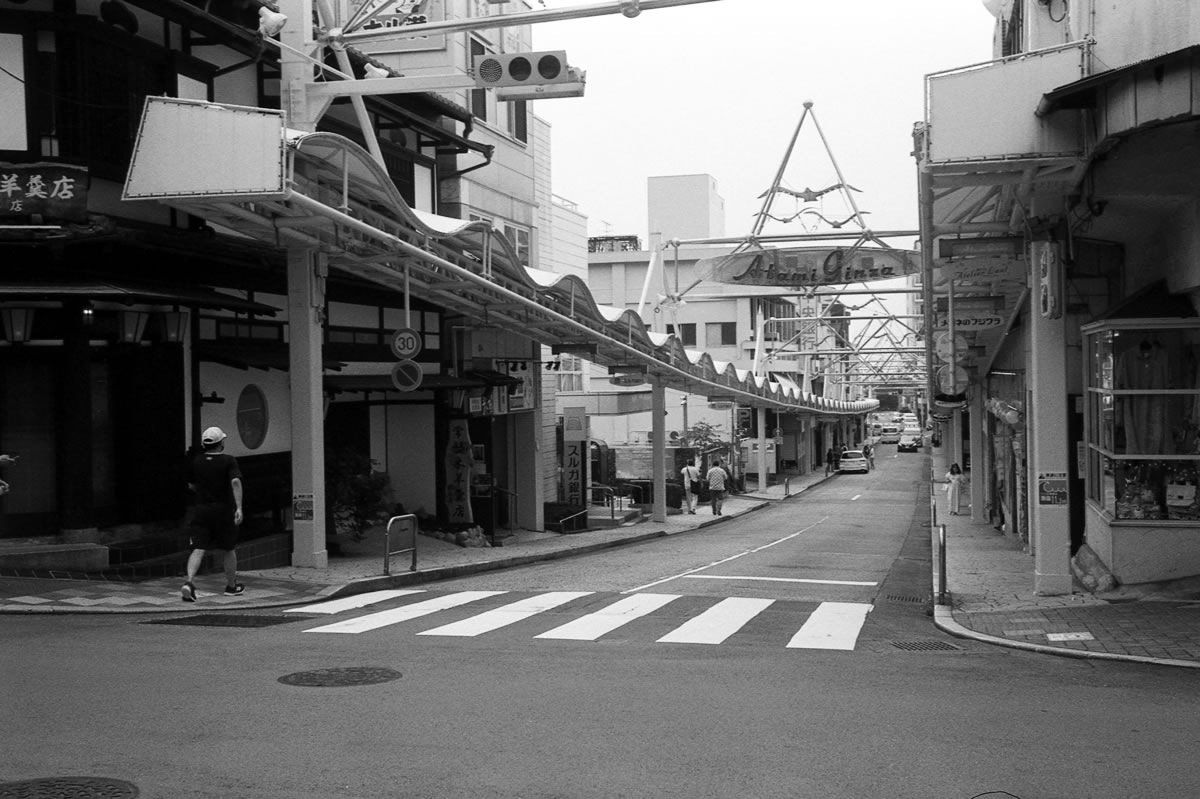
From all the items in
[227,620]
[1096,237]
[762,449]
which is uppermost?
[1096,237]

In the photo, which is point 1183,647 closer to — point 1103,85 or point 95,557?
point 1103,85

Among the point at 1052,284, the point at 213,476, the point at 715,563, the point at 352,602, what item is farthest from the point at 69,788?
the point at 715,563

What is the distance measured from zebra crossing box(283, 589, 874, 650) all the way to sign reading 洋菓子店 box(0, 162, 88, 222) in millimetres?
5424

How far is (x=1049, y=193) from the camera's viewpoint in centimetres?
1420

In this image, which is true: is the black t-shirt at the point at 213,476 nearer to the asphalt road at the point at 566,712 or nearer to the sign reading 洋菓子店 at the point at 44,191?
the asphalt road at the point at 566,712

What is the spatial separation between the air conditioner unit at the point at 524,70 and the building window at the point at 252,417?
7.14 m

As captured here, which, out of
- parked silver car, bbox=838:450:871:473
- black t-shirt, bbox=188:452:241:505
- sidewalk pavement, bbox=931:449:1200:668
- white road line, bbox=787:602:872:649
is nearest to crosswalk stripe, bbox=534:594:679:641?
white road line, bbox=787:602:872:649

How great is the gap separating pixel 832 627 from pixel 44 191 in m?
10.3

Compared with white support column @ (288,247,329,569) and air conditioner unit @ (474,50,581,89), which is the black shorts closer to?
white support column @ (288,247,329,569)

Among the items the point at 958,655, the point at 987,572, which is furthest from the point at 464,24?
the point at 987,572

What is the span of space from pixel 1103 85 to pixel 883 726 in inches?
271

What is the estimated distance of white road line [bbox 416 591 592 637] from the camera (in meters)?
11.8

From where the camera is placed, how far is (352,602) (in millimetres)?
14461

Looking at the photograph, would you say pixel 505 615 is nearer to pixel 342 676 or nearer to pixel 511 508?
pixel 342 676
